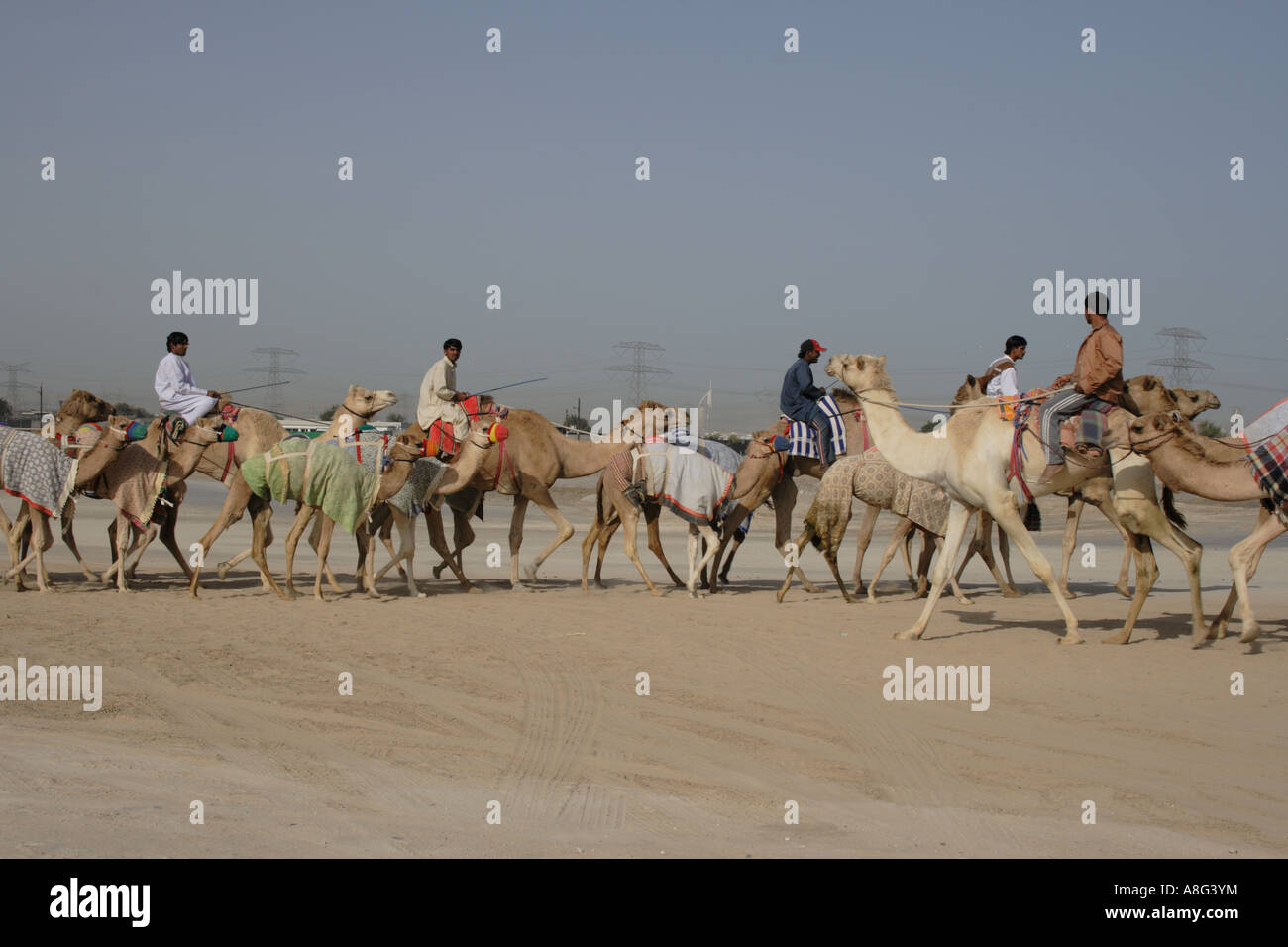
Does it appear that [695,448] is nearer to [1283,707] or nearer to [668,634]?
[668,634]

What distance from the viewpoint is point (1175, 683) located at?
9.66 meters

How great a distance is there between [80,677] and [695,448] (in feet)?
26.8

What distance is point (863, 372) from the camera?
11750 mm

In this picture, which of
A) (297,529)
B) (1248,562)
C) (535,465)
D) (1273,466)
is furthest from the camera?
(535,465)

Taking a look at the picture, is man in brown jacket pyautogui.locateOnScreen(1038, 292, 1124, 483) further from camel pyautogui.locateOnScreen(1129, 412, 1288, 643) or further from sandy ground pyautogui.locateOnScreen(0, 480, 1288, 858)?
sandy ground pyautogui.locateOnScreen(0, 480, 1288, 858)

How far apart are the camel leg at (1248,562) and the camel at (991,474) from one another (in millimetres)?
373

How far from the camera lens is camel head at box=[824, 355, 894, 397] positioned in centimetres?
1174

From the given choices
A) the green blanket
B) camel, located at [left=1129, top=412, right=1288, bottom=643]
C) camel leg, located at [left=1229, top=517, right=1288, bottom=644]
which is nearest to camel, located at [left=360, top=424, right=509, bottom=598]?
the green blanket

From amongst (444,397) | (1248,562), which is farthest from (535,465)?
(1248,562)

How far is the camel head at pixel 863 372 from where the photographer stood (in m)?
11.7

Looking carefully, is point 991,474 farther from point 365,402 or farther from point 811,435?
point 365,402

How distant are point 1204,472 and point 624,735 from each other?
5.97m

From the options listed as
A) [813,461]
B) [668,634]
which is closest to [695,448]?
[813,461]

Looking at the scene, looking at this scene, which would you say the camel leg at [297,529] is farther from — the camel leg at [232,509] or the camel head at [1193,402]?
the camel head at [1193,402]
